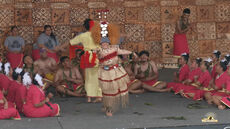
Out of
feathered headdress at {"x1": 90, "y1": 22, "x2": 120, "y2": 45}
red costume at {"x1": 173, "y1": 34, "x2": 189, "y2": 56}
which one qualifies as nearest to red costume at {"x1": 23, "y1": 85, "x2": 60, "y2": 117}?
feathered headdress at {"x1": 90, "y1": 22, "x2": 120, "y2": 45}

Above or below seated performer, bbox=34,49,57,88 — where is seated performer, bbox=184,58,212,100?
below

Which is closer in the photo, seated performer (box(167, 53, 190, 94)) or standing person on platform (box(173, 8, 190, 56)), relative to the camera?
seated performer (box(167, 53, 190, 94))

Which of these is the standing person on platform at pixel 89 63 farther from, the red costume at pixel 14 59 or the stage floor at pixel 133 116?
the red costume at pixel 14 59

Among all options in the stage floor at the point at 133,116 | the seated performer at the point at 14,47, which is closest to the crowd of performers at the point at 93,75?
the seated performer at the point at 14,47

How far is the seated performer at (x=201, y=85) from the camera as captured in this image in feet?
28.0

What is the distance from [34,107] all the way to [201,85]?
3398mm

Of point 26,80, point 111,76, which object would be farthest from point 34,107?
point 111,76

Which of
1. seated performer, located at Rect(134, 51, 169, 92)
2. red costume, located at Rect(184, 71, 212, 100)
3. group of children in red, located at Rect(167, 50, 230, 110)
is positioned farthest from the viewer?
seated performer, located at Rect(134, 51, 169, 92)

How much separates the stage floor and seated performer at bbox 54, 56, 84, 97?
1.37ft

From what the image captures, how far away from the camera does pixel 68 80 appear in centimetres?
938

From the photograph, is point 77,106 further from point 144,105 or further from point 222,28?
point 222,28

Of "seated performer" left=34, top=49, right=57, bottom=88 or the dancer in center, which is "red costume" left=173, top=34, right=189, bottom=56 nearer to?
"seated performer" left=34, top=49, right=57, bottom=88

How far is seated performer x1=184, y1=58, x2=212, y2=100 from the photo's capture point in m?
8.53

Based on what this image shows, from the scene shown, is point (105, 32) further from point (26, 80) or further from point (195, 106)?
point (195, 106)
